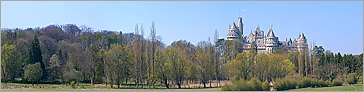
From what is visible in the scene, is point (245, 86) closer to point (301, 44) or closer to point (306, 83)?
point (306, 83)

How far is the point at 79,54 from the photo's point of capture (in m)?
38.0

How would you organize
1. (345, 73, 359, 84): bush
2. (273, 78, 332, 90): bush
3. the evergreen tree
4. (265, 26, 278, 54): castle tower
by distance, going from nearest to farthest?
(273, 78, 332, 90): bush, the evergreen tree, (345, 73, 359, 84): bush, (265, 26, 278, 54): castle tower

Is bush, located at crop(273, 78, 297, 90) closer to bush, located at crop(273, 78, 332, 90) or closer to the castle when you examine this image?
bush, located at crop(273, 78, 332, 90)

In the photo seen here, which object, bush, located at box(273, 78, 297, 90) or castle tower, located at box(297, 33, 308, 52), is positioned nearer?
bush, located at box(273, 78, 297, 90)

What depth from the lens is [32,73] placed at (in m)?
32.8

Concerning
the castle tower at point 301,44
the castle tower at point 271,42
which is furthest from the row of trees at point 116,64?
the castle tower at point 271,42

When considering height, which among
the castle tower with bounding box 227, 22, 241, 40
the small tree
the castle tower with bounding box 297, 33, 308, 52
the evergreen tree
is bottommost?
the small tree

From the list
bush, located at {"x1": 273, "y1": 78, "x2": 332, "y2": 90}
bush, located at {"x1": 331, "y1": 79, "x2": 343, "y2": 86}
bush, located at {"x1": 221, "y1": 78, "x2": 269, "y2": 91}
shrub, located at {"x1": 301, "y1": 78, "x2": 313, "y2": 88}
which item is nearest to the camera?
bush, located at {"x1": 221, "y1": 78, "x2": 269, "y2": 91}

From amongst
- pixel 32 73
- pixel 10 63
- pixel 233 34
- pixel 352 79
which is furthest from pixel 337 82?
pixel 233 34

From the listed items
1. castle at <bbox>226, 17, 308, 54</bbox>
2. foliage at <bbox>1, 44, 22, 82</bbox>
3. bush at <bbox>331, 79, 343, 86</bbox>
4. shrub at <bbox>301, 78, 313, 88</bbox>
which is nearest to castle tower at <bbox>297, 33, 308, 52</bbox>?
castle at <bbox>226, 17, 308, 54</bbox>

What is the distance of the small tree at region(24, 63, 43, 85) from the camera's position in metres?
32.7

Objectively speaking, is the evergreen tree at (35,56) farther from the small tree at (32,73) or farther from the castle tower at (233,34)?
the castle tower at (233,34)

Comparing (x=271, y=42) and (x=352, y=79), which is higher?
(x=271, y=42)

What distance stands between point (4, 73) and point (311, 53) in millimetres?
26116
